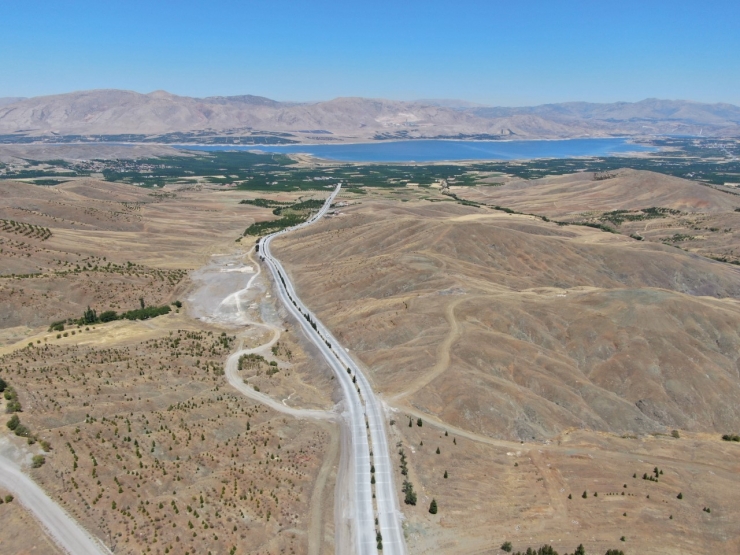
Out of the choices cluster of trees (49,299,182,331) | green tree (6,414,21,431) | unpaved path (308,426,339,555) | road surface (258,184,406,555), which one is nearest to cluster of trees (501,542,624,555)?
road surface (258,184,406,555)

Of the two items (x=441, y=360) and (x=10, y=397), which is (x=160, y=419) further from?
(x=441, y=360)

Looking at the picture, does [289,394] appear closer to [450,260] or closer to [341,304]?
[341,304]

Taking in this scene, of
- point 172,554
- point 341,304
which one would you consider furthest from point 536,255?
point 172,554

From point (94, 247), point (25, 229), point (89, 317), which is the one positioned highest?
point (25, 229)

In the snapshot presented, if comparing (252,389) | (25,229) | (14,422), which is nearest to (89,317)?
(252,389)

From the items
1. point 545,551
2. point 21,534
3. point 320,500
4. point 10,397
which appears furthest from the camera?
point 10,397

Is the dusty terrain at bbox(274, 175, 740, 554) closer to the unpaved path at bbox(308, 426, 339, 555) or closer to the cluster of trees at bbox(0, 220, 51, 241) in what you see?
the unpaved path at bbox(308, 426, 339, 555)
